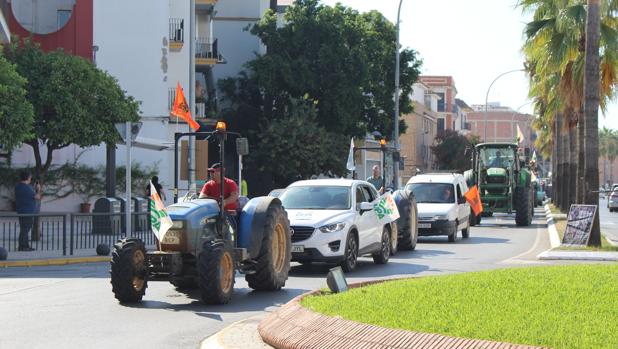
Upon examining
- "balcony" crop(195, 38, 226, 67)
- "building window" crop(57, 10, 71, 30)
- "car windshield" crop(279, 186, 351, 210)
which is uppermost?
"building window" crop(57, 10, 71, 30)

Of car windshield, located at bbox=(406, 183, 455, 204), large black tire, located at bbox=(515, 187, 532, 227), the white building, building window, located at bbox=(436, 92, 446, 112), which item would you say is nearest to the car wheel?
car windshield, located at bbox=(406, 183, 455, 204)

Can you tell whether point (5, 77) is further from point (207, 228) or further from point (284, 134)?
point (284, 134)

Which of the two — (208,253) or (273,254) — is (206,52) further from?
(208,253)

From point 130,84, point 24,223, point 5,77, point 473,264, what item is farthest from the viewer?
point 130,84

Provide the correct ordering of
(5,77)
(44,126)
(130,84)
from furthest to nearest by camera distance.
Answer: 1. (130,84)
2. (44,126)
3. (5,77)

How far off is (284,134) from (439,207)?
2729cm

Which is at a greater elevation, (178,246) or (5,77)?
(5,77)

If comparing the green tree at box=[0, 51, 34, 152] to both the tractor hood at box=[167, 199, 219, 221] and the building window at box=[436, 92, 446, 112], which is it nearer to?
the tractor hood at box=[167, 199, 219, 221]

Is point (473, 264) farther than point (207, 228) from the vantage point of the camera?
Yes

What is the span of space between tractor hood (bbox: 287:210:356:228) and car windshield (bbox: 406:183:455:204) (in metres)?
10.7

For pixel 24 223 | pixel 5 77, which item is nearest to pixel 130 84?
pixel 5 77

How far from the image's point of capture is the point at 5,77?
26.8 meters

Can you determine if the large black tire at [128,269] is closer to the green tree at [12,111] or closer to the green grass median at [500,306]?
the green grass median at [500,306]

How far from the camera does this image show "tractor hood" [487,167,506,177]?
41.1 meters
